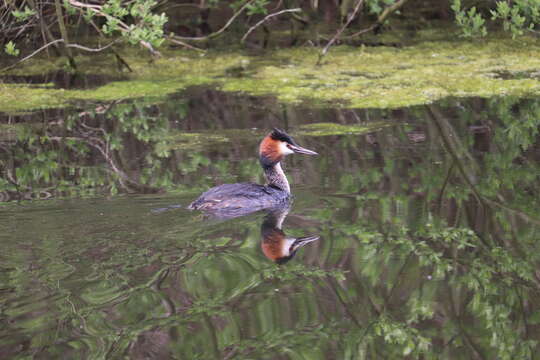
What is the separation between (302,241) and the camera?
18.5ft

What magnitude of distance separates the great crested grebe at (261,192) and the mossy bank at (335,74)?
2984mm

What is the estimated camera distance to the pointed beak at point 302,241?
5555 millimetres

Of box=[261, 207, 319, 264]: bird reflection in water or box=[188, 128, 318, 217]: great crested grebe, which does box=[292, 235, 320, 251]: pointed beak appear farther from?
box=[188, 128, 318, 217]: great crested grebe

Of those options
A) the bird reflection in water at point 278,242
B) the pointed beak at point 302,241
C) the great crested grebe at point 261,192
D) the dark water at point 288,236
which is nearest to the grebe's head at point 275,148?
the great crested grebe at point 261,192

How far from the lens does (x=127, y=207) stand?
20.7ft

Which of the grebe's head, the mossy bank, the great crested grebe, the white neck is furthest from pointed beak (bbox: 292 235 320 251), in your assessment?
the mossy bank

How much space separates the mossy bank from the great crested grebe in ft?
9.79

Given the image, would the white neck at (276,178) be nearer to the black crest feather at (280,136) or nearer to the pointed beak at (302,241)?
the black crest feather at (280,136)

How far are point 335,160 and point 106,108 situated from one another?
372 cm

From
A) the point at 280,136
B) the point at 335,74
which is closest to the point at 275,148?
the point at 280,136

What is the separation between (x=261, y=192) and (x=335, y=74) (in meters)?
5.27

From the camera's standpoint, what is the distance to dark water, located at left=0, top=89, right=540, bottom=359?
419 centimetres

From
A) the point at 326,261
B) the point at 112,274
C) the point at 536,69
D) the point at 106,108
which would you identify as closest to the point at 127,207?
the point at 112,274

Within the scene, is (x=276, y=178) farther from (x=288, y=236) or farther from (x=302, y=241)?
(x=302, y=241)
